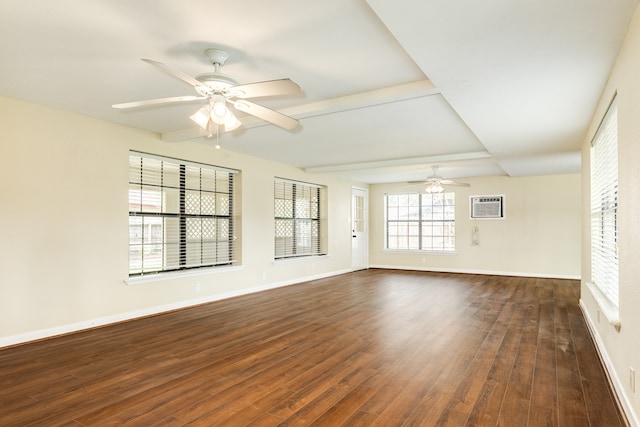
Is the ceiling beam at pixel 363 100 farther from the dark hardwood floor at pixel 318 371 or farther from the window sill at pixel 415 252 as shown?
the window sill at pixel 415 252

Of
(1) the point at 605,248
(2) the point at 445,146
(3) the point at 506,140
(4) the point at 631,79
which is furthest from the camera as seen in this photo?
(2) the point at 445,146

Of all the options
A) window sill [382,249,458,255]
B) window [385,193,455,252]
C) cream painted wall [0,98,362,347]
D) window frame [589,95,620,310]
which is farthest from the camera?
window [385,193,455,252]

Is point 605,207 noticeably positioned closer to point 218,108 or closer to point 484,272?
point 218,108

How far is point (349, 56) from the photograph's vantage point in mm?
2707

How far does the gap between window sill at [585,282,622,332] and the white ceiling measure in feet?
5.80

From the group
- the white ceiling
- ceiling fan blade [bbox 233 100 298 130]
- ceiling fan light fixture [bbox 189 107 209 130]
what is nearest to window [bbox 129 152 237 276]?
the white ceiling

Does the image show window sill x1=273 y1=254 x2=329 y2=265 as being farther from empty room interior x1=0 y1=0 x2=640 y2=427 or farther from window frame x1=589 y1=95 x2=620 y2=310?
window frame x1=589 y1=95 x2=620 y2=310

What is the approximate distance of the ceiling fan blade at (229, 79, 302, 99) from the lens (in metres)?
2.30

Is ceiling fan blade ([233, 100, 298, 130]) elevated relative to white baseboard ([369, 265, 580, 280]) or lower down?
elevated

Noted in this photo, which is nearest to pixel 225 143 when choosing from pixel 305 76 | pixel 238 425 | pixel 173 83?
pixel 173 83

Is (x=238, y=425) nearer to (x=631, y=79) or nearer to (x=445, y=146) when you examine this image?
(x=631, y=79)

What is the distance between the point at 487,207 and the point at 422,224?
1.63 m

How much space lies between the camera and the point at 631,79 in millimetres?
2160

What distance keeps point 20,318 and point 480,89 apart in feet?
15.7
